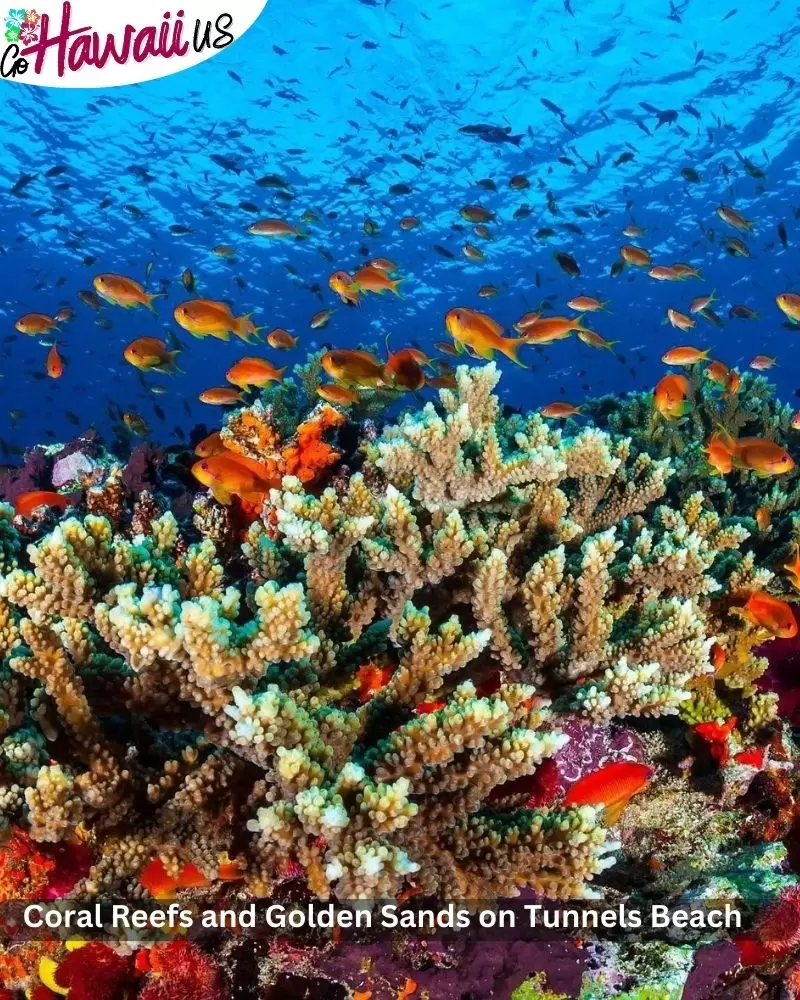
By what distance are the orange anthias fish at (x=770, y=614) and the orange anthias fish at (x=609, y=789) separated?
4.03 feet

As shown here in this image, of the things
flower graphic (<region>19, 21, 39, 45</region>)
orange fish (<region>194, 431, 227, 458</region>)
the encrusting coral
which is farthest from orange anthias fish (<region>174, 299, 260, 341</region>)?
flower graphic (<region>19, 21, 39, 45</region>)

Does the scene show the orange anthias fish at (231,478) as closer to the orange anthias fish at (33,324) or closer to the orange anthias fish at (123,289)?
the orange anthias fish at (123,289)

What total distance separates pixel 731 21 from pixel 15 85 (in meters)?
25.1

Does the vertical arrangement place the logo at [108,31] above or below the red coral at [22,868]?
above

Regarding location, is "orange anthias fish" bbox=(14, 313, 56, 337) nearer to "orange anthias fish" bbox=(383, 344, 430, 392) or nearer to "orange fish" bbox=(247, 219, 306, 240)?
"orange fish" bbox=(247, 219, 306, 240)

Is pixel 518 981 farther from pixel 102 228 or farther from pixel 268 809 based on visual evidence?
pixel 102 228

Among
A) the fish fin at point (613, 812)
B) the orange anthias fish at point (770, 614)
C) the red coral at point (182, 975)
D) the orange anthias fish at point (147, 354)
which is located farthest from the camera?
the orange anthias fish at point (147, 354)

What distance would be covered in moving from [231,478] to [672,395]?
14.0 feet

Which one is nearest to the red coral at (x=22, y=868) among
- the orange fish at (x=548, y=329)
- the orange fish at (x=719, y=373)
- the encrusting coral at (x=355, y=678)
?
the encrusting coral at (x=355, y=678)

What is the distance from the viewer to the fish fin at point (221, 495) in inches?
177

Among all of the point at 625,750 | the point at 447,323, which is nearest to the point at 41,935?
the point at 625,750

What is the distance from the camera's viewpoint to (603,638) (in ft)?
9.71

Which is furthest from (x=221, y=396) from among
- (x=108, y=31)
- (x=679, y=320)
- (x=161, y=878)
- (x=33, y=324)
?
(x=108, y=31)

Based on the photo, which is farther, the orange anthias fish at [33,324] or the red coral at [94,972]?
the orange anthias fish at [33,324]
